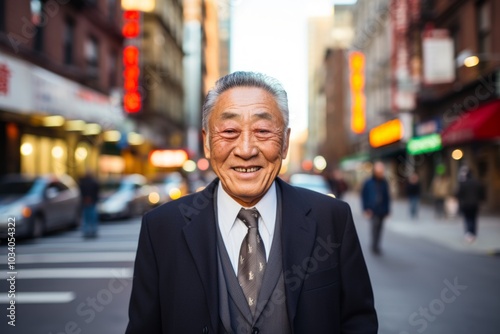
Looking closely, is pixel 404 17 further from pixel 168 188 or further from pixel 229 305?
pixel 229 305

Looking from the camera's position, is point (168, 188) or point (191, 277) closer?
point (191, 277)

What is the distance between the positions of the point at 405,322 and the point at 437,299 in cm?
140

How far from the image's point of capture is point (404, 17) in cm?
3022

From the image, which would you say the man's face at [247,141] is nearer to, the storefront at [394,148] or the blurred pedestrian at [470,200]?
the blurred pedestrian at [470,200]

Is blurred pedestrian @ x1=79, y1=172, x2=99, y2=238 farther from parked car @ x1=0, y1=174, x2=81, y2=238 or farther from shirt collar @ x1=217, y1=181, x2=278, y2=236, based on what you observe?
shirt collar @ x1=217, y1=181, x2=278, y2=236

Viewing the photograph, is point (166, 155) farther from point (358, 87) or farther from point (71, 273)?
point (71, 273)

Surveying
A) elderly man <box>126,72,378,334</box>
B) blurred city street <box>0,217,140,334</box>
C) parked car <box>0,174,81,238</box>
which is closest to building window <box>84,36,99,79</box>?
parked car <box>0,174,81,238</box>

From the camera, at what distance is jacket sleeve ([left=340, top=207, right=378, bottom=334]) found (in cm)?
234

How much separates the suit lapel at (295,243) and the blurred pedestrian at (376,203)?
9.49 m

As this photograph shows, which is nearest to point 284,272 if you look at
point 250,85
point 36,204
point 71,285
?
point 250,85

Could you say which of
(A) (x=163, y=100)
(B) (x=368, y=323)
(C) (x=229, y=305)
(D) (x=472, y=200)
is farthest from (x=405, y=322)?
(A) (x=163, y=100)

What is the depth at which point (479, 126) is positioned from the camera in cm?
1781

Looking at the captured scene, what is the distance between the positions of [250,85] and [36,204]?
12327 mm

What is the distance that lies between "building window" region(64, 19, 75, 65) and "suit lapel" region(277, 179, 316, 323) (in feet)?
79.0
